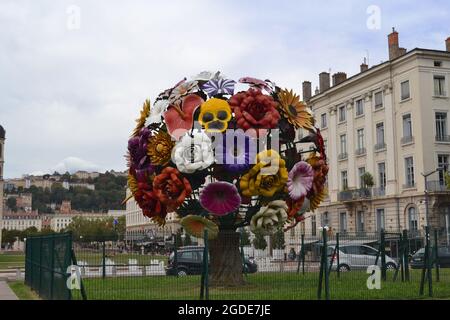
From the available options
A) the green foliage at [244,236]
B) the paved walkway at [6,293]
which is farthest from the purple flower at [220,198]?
the paved walkway at [6,293]

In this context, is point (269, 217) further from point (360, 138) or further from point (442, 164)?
point (360, 138)

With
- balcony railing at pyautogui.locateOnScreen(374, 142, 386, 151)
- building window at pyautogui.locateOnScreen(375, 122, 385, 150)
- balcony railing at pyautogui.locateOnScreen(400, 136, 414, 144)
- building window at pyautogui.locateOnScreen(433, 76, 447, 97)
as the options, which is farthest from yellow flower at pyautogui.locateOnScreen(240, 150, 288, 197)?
building window at pyautogui.locateOnScreen(375, 122, 385, 150)

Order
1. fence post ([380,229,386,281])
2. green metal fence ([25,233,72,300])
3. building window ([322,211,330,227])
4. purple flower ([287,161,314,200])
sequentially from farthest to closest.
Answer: building window ([322,211,330,227]), fence post ([380,229,386,281]), purple flower ([287,161,314,200]), green metal fence ([25,233,72,300])

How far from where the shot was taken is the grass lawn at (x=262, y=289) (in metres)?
17.0

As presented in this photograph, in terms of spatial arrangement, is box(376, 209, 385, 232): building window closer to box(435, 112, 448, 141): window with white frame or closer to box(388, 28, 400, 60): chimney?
box(435, 112, 448, 141): window with white frame

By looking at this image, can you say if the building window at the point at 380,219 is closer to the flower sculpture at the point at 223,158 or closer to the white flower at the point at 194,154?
the flower sculpture at the point at 223,158

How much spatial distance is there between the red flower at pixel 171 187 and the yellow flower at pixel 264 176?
1.72m

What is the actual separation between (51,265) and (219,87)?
24.4ft

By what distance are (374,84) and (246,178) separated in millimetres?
41567

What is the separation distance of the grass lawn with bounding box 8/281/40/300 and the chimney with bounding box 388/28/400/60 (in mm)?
41505

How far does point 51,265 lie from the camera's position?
16.7 metres

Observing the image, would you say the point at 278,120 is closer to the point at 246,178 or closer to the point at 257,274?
the point at 246,178

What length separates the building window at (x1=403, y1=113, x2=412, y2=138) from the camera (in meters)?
52.8
